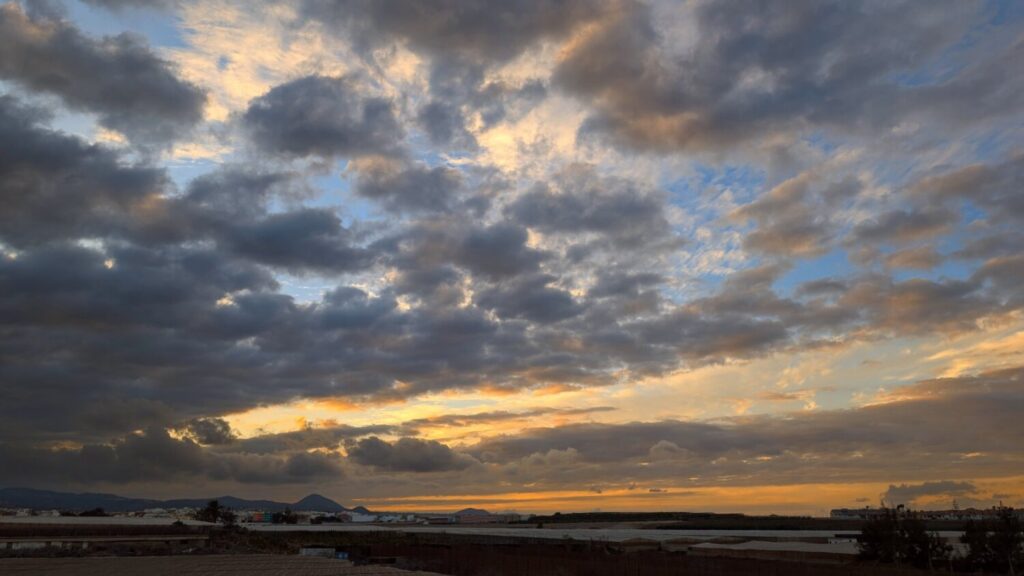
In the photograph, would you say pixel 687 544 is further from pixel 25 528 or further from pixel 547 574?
pixel 25 528

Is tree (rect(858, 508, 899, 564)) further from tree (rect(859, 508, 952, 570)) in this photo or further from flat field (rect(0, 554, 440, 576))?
flat field (rect(0, 554, 440, 576))

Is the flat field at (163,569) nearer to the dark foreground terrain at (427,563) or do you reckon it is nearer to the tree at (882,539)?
the dark foreground terrain at (427,563)

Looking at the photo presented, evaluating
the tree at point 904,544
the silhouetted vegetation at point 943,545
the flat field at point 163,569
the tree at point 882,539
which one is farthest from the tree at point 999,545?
the flat field at point 163,569

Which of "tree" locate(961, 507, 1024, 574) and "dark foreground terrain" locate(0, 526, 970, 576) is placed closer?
"dark foreground terrain" locate(0, 526, 970, 576)

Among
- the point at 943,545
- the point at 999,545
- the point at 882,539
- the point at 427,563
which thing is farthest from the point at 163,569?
the point at 943,545

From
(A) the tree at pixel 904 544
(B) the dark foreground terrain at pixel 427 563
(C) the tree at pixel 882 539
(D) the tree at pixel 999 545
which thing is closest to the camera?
(B) the dark foreground terrain at pixel 427 563

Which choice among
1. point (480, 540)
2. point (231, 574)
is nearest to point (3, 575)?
point (231, 574)

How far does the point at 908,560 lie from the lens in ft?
262

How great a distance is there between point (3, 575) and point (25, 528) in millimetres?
116062

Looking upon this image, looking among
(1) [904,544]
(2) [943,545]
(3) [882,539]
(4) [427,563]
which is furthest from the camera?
(4) [427,563]

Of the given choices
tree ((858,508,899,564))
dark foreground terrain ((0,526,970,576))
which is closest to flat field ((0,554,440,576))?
dark foreground terrain ((0,526,970,576))

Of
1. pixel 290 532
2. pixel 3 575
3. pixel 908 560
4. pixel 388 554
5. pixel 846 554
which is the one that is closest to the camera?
pixel 3 575

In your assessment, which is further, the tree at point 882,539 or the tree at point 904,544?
the tree at point 882,539

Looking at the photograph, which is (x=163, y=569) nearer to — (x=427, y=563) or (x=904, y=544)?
(x=427, y=563)
